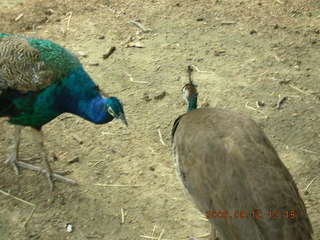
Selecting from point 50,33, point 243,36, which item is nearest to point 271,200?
point 243,36

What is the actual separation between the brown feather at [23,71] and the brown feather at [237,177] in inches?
40.0

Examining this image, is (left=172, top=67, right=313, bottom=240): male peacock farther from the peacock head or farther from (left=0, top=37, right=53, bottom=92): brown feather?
(left=0, top=37, right=53, bottom=92): brown feather

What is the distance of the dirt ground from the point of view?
3.59m

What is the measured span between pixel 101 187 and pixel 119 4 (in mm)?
2792

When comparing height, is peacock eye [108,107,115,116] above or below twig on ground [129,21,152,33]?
above

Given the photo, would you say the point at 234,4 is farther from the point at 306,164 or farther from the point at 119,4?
the point at 306,164

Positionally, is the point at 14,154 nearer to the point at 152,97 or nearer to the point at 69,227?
the point at 69,227

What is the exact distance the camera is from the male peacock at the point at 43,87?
343 centimetres

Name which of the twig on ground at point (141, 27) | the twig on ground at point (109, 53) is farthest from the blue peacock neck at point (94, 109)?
the twig on ground at point (141, 27)

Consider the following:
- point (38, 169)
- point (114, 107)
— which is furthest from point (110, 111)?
point (38, 169)

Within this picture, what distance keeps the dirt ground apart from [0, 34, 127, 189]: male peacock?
583 millimetres

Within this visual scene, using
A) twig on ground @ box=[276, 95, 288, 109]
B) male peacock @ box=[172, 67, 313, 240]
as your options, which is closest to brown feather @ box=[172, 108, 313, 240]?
male peacock @ box=[172, 67, 313, 240]

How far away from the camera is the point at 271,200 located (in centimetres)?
260

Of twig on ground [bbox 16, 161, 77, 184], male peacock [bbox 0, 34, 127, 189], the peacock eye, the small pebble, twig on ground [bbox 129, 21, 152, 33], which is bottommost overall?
the small pebble
